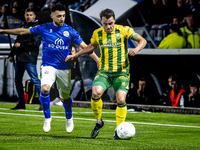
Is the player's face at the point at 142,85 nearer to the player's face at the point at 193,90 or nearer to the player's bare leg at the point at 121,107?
the player's face at the point at 193,90

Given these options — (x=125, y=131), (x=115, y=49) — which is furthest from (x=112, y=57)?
(x=125, y=131)

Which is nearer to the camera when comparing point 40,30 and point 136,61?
point 40,30

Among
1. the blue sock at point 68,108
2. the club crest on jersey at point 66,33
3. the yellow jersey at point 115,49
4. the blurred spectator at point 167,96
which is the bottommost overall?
the blurred spectator at point 167,96

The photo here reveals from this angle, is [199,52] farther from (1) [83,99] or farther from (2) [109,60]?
(2) [109,60]

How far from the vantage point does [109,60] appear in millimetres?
6035

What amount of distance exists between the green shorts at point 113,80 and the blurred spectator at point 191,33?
5.98m

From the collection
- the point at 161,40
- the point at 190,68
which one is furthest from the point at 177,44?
the point at 190,68

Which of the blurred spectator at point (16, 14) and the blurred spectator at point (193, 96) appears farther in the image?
the blurred spectator at point (16, 14)

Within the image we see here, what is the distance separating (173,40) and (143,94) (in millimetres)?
2116

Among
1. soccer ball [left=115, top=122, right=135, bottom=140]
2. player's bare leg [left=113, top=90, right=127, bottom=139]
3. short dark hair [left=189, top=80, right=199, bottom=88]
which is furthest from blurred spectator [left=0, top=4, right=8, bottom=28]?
soccer ball [left=115, top=122, right=135, bottom=140]

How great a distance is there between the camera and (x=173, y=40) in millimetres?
11758

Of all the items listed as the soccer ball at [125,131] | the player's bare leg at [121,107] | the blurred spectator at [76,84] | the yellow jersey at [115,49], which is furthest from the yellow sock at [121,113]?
the blurred spectator at [76,84]

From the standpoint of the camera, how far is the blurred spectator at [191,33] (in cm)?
1145

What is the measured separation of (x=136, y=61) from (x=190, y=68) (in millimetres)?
1863
